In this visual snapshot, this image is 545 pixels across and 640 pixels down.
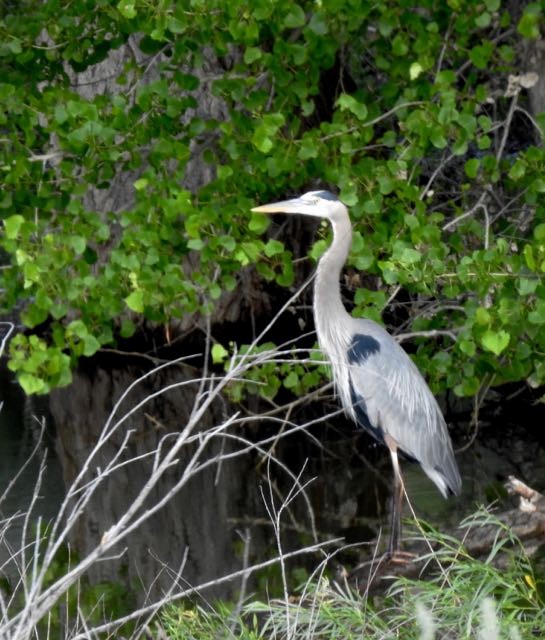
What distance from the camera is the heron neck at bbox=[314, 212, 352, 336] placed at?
594 centimetres

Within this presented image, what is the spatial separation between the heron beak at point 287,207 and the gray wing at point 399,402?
577 mm

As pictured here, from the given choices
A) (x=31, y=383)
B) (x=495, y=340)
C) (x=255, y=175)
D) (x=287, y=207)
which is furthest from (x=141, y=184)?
(x=495, y=340)

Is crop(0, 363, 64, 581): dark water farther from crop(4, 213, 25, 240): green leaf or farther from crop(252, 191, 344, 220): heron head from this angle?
crop(252, 191, 344, 220): heron head

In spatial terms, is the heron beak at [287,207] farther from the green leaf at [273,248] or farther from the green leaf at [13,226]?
the green leaf at [13,226]

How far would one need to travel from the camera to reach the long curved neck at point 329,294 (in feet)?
19.7

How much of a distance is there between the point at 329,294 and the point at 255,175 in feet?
2.07

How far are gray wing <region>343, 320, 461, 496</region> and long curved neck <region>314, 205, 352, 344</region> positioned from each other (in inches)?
4.6

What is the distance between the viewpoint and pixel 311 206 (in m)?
5.99

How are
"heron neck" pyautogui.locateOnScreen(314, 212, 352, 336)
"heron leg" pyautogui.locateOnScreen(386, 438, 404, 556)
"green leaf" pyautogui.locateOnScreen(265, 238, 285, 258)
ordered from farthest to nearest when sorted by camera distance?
"heron neck" pyautogui.locateOnScreen(314, 212, 352, 336) < "green leaf" pyautogui.locateOnScreen(265, 238, 285, 258) < "heron leg" pyautogui.locateOnScreen(386, 438, 404, 556)

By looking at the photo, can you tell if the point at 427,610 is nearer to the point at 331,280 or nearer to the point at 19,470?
the point at 331,280

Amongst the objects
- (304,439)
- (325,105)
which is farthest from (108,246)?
(304,439)

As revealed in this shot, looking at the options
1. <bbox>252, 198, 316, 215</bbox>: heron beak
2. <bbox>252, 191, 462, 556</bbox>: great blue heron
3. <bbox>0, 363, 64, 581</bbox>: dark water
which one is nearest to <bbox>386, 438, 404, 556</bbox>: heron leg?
<bbox>252, 191, 462, 556</bbox>: great blue heron

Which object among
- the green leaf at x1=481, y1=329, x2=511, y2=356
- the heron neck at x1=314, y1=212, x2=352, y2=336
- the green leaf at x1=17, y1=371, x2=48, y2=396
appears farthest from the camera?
the heron neck at x1=314, y1=212, x2=352, y2=336

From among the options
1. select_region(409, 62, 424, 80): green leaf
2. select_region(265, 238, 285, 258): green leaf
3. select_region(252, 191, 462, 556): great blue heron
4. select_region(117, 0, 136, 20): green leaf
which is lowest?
select_region(252, 191, 462, 556): great blue heron
